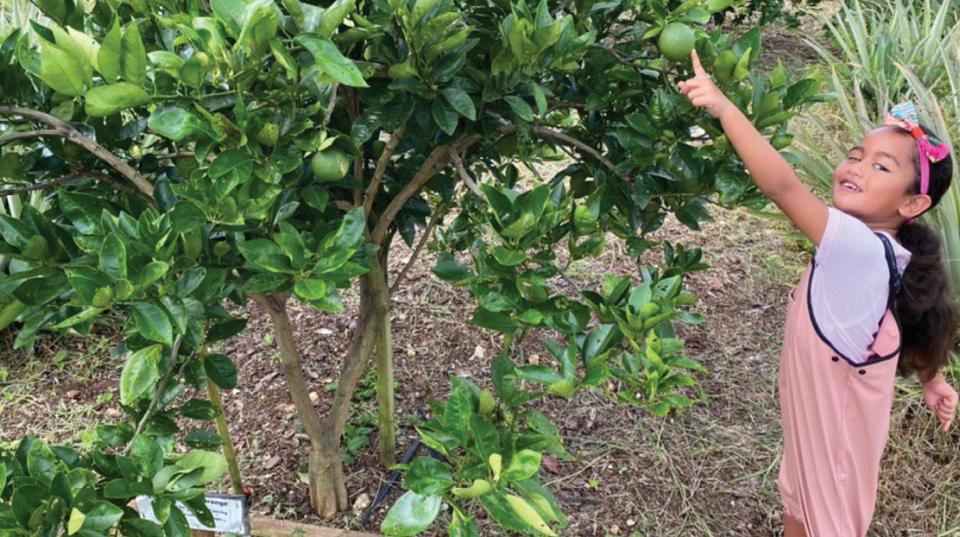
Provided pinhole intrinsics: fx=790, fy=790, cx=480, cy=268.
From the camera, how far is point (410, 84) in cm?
107

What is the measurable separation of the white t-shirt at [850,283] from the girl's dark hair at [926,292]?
7cm

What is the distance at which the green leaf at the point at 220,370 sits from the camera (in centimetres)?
115

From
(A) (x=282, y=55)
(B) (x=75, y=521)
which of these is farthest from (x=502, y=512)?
(A) (x=282, y=55)

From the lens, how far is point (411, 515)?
90 cm

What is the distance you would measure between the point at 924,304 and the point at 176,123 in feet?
4.79

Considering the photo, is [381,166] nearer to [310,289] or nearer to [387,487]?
[310,289]

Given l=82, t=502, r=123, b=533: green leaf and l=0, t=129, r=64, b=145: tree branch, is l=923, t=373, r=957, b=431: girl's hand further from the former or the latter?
l=0, t=129, r=64, b=145: tree branch

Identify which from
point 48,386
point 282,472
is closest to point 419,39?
point 282,472

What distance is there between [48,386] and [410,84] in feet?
6.77

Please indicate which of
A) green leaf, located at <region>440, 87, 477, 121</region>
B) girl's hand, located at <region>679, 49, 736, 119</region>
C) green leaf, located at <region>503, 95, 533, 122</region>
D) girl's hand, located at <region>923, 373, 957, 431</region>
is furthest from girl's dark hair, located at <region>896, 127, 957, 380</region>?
green leaf, located at <region>440, 87, 477, 121</region>

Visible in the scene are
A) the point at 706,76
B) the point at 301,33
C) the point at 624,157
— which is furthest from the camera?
the point at 624,157

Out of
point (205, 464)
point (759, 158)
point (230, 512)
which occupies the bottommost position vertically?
point (230, 512)

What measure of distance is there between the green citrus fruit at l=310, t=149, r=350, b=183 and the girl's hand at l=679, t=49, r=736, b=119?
0.50 meters

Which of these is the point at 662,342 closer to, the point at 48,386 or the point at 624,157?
the point at 624,157
